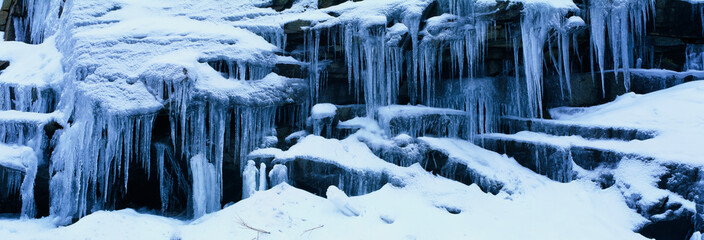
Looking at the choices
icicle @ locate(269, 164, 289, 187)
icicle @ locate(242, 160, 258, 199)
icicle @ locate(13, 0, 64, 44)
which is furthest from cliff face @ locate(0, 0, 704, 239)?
icicle @ locate(13, 0, 64, 44)

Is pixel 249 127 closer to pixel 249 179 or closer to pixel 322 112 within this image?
pixel 249 179

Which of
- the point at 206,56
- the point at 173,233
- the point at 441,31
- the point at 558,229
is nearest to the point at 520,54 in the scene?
the point at 441,31

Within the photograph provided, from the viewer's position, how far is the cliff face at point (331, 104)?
23.9 feet

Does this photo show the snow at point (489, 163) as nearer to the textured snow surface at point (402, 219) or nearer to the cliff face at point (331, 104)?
→ the cliff face at point (331, 104)

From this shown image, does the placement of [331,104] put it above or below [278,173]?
above

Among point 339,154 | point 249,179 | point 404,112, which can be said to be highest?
point 404,112

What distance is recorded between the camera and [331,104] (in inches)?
350

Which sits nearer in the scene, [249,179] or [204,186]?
[249,179]

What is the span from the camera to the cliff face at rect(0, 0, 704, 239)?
727 cm

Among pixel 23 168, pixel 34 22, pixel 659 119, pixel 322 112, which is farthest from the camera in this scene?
pixel 34 22

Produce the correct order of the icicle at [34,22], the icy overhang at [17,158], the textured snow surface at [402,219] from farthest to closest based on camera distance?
the icicle at [34,22] < the icy overhang at [17,158] < the textured snow surface at [402,219]

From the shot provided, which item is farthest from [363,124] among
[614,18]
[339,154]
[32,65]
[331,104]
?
[32,65]

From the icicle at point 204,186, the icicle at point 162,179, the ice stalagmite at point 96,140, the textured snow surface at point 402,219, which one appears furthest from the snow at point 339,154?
the ice stalagmite at point 96,140

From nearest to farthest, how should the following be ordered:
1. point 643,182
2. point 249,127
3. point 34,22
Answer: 1. point 643,182
2. point 249,127
3. point 34,22
